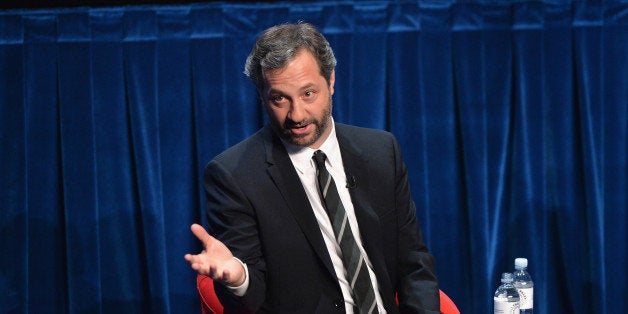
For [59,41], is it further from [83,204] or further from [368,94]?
[368,94]

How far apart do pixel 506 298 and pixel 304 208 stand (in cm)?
186

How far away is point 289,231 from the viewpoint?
2.32 metres

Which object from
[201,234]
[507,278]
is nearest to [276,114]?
[201,234]

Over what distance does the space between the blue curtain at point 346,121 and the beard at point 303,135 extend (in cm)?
177

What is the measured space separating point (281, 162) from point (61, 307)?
2.34 meters

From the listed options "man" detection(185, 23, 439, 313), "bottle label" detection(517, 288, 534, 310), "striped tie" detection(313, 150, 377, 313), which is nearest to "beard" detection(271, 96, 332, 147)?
"man" detection(185, 23, 439, 313)

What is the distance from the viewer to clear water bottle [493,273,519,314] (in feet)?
11.7

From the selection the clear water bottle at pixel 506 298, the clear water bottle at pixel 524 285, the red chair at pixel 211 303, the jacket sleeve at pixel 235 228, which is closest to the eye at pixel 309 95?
the jacket sleeve at pixel 235 228

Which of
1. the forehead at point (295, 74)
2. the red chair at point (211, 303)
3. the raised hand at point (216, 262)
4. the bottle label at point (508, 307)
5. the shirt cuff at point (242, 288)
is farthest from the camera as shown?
the bottle label at point (508, 307)

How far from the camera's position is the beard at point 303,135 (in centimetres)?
230

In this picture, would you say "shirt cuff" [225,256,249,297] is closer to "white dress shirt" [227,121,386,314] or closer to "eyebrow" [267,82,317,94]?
"white dress shirt" [227,121,386,314]

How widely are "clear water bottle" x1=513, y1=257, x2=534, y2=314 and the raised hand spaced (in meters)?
1.94

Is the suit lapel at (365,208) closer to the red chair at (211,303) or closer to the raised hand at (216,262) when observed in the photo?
the raised hand at (216,262)

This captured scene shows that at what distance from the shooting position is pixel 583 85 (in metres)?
4.14
